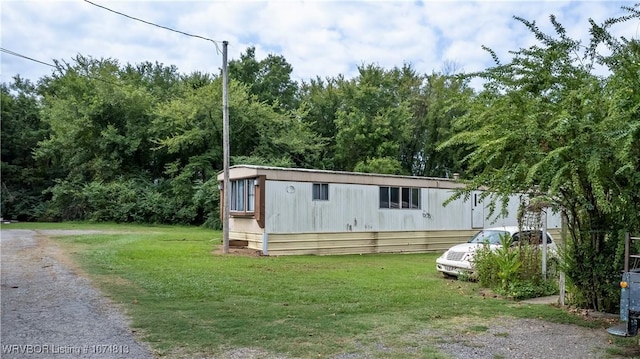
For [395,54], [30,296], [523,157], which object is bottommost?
[30,296]

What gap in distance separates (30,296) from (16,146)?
30.8 m

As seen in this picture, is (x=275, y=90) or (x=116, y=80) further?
(x=275, y=90)

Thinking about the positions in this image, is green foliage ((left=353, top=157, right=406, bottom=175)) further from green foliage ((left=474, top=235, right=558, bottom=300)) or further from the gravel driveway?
the gravel driveway

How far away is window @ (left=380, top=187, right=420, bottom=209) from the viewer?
15.7 m

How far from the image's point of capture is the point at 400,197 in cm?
1597

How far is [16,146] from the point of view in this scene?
3322 centimetres

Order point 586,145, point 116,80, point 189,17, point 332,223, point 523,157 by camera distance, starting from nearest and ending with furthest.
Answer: point 586,145 → point 523,157 → point 189,17 → point 332,223 → point 116,80

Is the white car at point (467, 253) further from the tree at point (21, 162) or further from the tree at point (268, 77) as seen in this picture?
the tree at point (21, 162)

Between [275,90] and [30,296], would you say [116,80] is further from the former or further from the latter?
[30,296]

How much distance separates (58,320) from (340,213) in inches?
384

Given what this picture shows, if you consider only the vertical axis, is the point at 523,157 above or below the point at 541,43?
below

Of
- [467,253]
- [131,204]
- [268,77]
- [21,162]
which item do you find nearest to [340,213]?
[467,253]

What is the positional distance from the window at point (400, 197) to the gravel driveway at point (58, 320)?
924 centimetres

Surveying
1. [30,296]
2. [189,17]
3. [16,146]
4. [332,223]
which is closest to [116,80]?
[16,146]
